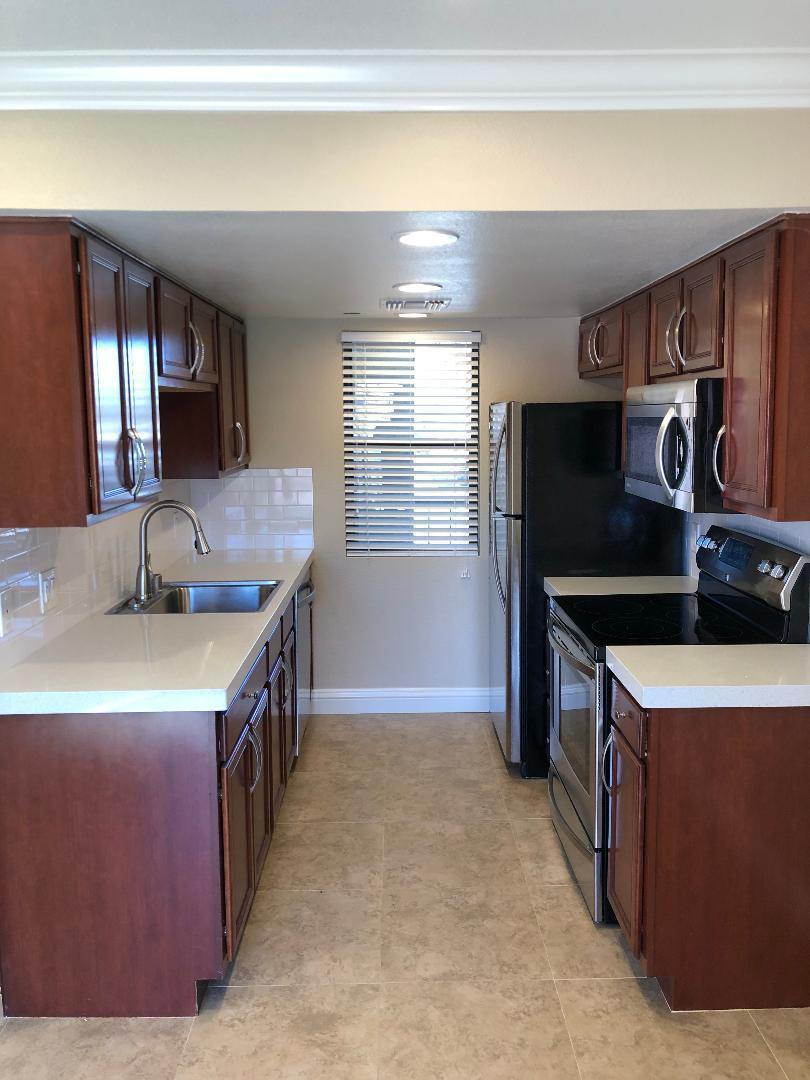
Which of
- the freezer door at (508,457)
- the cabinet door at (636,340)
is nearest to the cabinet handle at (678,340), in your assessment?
the cabinet door at (636,340)

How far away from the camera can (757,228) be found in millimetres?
2240

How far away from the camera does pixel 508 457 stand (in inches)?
146

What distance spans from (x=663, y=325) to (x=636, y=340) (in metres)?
0.31

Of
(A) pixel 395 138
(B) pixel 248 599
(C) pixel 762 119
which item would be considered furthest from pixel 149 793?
(C) pixel 762 119

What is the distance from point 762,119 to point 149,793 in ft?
7.46

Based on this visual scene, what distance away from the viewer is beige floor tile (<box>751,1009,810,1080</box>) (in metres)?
2.10

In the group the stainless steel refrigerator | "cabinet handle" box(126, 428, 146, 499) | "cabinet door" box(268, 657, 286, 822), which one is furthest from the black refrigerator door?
"cabinet handle" box(126, 428, 146, 499)

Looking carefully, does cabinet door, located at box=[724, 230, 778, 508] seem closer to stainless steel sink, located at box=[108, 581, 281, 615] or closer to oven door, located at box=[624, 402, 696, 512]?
oven door, located at box=[624, 402, 696, 512]

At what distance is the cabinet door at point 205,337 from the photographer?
10.7ft

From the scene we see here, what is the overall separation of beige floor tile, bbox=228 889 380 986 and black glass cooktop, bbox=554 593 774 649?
1.17 meters

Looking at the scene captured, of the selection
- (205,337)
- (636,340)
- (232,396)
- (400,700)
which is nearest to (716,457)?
(636,340)

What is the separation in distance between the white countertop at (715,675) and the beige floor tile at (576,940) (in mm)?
847

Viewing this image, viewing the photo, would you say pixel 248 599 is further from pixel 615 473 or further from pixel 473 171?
pixel 473 171

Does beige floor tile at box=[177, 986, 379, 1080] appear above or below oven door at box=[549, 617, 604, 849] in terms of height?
below
